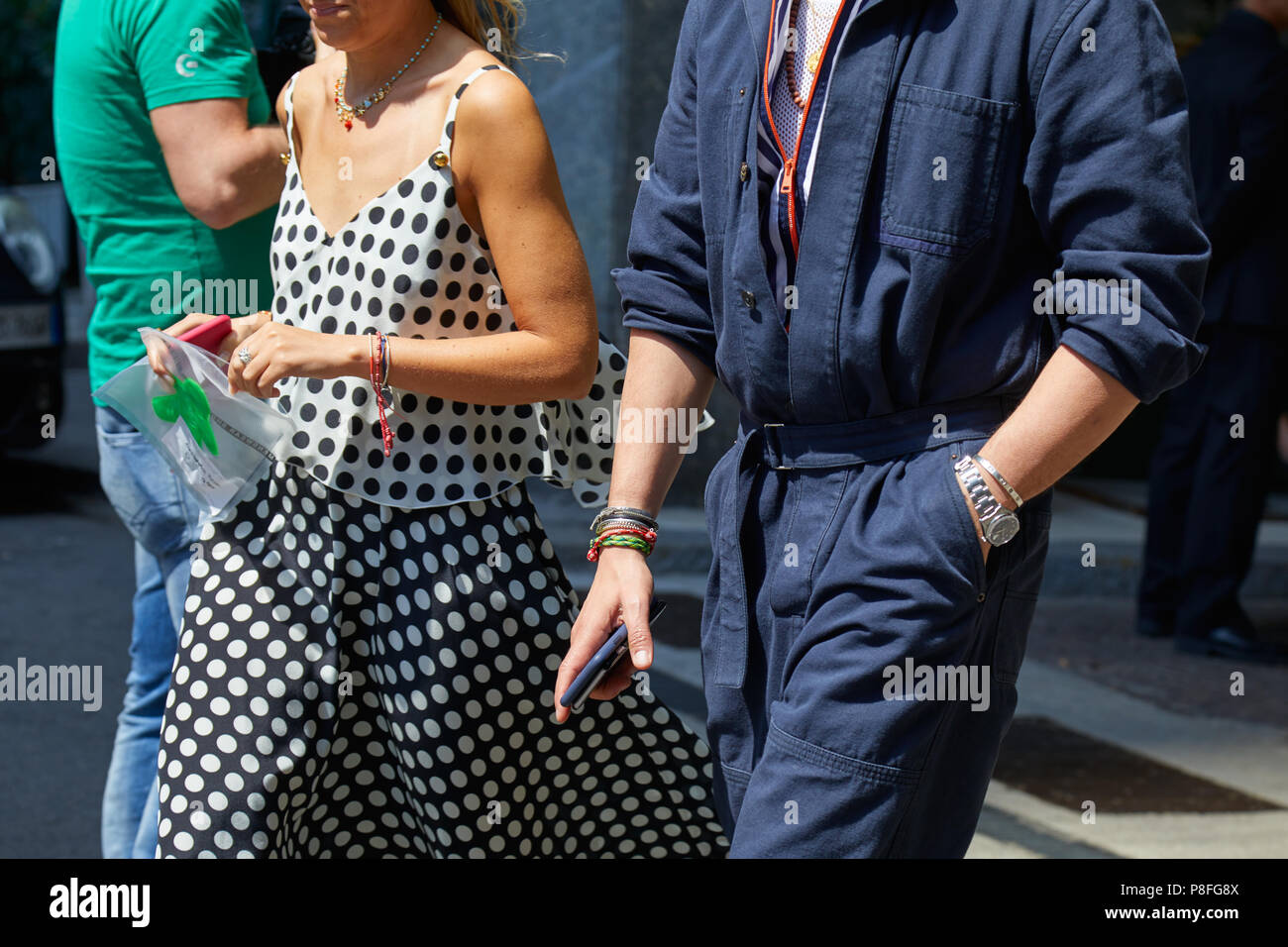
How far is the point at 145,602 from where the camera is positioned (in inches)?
128

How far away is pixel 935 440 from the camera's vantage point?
2.00 m

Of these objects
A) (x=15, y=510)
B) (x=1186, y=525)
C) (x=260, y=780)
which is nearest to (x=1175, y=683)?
(x=1186, y=525)

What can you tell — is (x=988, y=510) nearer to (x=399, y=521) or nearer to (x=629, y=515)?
(x=629, y=515)

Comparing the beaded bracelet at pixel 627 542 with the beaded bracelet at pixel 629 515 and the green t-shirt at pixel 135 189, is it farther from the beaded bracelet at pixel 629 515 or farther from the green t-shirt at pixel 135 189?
the green t-shirt at pixel 135 189

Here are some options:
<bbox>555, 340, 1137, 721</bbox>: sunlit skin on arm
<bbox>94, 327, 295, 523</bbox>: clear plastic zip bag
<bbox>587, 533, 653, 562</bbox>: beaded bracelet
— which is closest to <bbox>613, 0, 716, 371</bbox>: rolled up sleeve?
→ <bbox>555, 340, 1137, 721</bbox>: sunlit skin on arm

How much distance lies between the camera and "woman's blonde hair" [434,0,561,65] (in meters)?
2.60

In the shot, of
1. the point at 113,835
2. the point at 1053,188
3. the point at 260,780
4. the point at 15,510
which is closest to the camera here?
the point at 1053,188

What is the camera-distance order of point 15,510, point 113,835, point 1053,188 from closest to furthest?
1. point 1053,188
2. point 113,835
3. point 15,510

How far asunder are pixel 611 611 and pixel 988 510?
0.52 metres

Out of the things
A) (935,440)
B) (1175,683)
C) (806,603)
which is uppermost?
(935,440)

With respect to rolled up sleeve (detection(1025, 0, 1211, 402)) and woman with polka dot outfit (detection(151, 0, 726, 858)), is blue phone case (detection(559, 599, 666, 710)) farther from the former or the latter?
rolled up sleeve (detection(1025, 0, 1211, 402))

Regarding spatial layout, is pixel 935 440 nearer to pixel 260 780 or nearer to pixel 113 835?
pixel 260 780

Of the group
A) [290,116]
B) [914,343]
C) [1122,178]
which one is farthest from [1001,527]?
[290,116]
